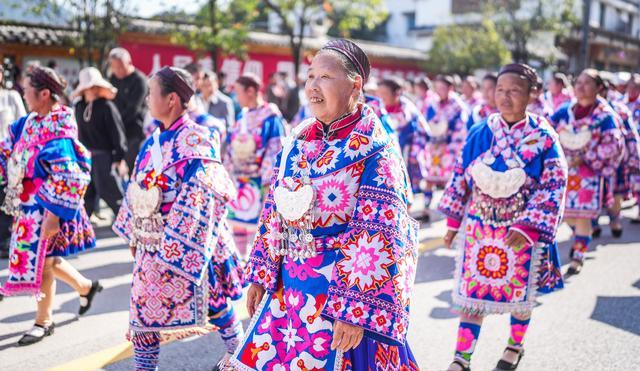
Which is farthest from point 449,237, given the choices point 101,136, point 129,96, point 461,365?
point 129,96

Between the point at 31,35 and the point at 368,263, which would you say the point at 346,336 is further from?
the point at 31,35

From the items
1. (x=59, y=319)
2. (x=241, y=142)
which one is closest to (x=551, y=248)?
(x=241, y=142)

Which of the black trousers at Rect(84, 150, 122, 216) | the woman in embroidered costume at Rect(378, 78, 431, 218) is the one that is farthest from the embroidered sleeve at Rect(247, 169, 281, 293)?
the woman in embroidered costume at Rect(378, 78, 431, 218)

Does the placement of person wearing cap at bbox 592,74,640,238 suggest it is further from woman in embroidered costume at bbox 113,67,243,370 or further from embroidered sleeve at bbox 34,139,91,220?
embroidered sleeve at bbox 34,139,91,220

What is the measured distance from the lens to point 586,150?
278 inches

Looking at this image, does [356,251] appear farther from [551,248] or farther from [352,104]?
[551,248]

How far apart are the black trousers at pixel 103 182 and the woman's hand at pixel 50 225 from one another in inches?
129

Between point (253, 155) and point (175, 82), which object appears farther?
point (253, 155)

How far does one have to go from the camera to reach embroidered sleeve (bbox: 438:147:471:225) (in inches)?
169

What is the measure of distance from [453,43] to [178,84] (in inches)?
1001

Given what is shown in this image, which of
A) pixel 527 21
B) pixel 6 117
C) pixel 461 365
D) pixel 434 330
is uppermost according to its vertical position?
pixel 527 21

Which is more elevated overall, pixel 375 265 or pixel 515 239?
pixel 375 265

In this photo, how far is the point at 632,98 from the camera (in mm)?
10297

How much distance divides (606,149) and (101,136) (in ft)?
17.4
